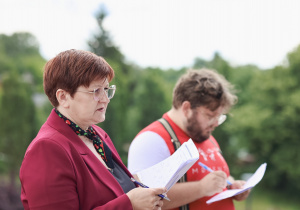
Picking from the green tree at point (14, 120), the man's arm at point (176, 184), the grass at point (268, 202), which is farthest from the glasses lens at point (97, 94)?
the grass at point (268, 202)

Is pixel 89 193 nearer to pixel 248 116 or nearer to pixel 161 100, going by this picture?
pixel 161 100

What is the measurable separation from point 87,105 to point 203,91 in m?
1.03

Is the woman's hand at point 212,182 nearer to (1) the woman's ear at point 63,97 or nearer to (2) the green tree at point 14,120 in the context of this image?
(1) the woman's ear at point 63,97

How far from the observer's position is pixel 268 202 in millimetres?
15945

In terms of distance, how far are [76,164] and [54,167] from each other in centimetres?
11

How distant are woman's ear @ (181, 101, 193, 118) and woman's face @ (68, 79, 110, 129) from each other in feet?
2.82

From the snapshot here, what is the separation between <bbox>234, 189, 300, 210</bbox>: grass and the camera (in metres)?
14.6

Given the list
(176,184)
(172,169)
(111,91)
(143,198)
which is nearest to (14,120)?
(176,184)

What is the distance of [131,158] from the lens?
2166 millimetres

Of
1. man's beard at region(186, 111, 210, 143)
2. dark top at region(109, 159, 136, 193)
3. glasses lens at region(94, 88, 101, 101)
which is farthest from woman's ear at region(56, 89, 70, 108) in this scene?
man's beard at region(186, 111, 210, 143)

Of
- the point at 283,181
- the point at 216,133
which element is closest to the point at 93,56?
the point at 216,133

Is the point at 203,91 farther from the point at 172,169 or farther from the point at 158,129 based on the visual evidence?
the point at 172,169

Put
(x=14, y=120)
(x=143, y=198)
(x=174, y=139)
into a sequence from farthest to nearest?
(x=14, y=120), (x=174, y=139), (x=143, y=198)

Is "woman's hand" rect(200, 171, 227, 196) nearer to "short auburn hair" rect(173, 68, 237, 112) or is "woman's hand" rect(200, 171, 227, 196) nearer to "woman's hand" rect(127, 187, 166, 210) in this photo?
"short auburn hair" rect(173, 68, 237, 112)
